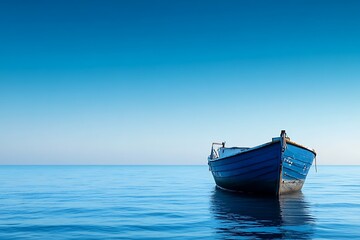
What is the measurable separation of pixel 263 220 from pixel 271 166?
22.9 ft

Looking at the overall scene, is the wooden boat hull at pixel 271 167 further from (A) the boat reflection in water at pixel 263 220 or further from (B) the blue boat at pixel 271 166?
(A) the boat reflection in water at pixel 263 220

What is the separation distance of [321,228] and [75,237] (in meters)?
9.13

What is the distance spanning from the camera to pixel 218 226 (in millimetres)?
12688

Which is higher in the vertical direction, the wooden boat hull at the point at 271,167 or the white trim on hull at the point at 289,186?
the wooden boat hull at the point at 271,167

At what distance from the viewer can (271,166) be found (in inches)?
796

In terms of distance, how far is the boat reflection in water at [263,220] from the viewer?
11219 millimetres

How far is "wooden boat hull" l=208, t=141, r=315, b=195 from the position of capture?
20031mm

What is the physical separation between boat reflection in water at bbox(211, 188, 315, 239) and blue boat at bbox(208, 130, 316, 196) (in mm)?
1923

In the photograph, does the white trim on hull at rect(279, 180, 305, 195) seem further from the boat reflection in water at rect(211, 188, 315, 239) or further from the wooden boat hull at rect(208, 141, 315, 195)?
the boat reflection in water at rect(211, 188, 315, 239)

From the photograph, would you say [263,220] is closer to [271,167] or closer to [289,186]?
[271,167]

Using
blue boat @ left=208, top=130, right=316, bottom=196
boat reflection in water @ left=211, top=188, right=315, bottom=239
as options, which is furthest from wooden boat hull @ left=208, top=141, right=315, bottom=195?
boat reflection in water @ left=211, top=188, right=315, bottom=239

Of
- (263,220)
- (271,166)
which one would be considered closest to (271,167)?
(271,166)

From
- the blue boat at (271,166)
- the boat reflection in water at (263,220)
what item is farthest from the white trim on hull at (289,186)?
the boat reflection in water at (263,220)

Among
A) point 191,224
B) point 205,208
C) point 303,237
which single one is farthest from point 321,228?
point 205,208
